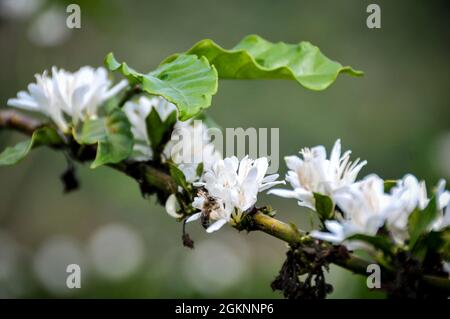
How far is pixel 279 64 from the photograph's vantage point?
66 centimetres

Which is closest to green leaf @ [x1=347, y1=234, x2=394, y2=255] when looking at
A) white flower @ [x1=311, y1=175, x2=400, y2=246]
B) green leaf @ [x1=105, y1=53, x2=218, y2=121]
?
white flower @ [x1=311, y1=175, x2=400, y2=246]

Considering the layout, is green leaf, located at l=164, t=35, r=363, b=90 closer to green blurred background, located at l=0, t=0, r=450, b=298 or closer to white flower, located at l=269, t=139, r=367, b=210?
white flower, located at l=269, t=139, r=367, b=210

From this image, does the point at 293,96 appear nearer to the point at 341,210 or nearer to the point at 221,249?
the point at 221,249

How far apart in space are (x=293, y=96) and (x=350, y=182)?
3053 millimetres

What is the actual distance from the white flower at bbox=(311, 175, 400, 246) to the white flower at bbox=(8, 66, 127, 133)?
1.17 ft

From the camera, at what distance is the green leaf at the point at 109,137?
617mm

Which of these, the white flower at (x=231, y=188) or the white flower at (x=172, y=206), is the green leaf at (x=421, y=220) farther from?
the white flower at (x=172, y=206)

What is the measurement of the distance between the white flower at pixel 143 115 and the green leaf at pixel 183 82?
0.08 metres

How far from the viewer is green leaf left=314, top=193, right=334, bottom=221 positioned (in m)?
0.46

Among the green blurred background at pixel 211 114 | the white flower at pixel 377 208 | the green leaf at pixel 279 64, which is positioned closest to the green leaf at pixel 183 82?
the green leaf at pixel 279 64

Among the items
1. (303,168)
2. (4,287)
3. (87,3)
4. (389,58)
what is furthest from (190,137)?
(389,58)

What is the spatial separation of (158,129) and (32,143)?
14cm

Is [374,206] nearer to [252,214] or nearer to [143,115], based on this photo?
[252,214]

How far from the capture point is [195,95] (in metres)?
0.54
